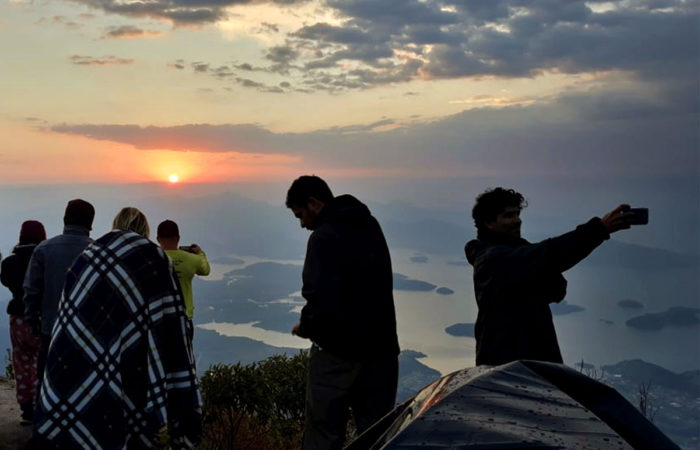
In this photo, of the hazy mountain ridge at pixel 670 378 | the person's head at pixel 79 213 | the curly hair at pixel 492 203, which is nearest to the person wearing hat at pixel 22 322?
the person's head at pixel 79 213

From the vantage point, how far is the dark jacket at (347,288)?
5.12 meters

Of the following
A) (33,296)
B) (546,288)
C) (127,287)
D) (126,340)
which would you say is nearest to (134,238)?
(127,287)

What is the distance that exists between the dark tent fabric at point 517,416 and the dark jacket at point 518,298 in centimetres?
196

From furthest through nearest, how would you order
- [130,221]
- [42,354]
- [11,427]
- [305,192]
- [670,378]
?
[670,378]
[11,427]
[42,354]
[305,192]
[130,221]

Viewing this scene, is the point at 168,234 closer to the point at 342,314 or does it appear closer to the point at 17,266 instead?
the point at 17,266

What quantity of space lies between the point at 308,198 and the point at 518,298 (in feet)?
5.43

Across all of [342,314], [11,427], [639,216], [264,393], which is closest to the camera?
[639,216]

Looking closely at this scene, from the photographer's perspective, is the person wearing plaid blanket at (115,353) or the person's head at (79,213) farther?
the person's head at (79,213)

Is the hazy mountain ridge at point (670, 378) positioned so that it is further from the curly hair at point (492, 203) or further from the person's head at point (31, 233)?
the curly hair at point (492, 203)

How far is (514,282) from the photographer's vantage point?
4.44m

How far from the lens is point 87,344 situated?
4387 mm

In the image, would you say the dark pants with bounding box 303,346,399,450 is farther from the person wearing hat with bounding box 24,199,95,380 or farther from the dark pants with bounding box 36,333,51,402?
the dark pants with bounding box 36,333,51,402

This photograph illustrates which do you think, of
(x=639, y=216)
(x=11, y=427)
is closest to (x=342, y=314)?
(x=639, y=216)

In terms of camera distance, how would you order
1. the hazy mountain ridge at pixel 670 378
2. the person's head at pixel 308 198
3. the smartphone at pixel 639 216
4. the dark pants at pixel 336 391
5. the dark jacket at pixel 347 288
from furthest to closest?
the hazy mountain ridge at pixel 670 378
the person's head at pixel 308 198
the dark pants at pixel 336 391
the dark jacket at pixel 347 288
the smartphone at pixel 639 216
